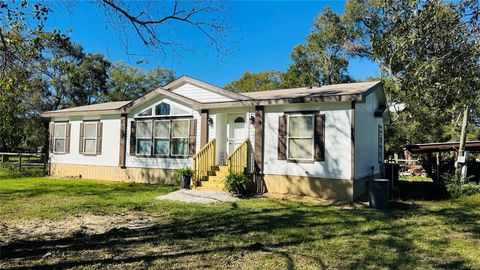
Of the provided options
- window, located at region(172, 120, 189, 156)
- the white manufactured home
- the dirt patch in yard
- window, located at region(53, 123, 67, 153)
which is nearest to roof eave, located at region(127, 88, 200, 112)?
the white manufactured home

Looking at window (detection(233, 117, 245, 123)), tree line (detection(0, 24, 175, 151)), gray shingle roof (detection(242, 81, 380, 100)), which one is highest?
tree line (detection(0, 24, 175, 151))

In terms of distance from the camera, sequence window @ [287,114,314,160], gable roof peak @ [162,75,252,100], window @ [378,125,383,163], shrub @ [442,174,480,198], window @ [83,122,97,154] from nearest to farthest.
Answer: window @ [287,114,314,160] → shrub @ [442,174,480,198] → gable roof peak @ [162,75,252,100] → window @ [378,125,383,163] → window @ [83,122,97,154]

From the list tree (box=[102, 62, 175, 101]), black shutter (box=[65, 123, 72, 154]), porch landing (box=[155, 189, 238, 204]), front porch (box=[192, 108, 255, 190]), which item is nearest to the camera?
porch landing (box=[155, 189, 238, 204])

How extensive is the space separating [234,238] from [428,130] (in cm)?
2171

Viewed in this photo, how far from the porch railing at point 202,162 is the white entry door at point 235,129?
792 mm

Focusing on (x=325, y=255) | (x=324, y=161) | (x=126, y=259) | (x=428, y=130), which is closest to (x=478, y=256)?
(x=325, y=255)

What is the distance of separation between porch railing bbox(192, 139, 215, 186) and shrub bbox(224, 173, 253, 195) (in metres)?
1.54

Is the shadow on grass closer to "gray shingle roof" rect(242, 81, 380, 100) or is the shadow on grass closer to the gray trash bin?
the gray trash bin

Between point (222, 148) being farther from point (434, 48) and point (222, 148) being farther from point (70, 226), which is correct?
point (434, 48)

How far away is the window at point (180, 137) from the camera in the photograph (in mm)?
14672

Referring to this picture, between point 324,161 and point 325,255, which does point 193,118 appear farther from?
point 325,255

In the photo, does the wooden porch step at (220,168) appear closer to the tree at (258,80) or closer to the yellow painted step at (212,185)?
the yellow painted step at (212,185)

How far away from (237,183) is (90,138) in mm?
8707

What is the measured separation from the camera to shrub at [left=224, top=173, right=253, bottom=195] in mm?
11844
